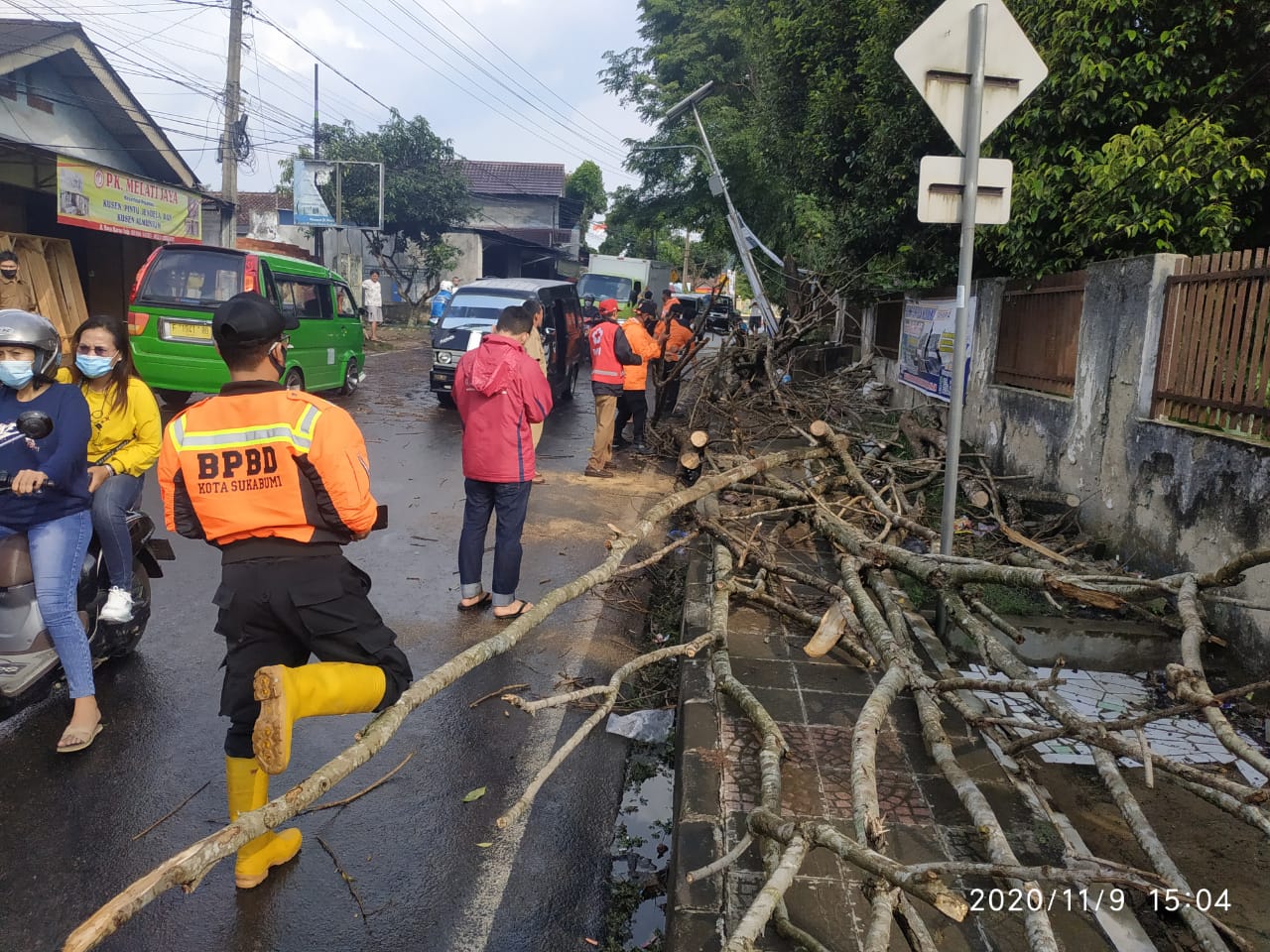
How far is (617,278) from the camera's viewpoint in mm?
30828

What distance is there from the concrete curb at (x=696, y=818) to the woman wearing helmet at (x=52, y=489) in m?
2.53

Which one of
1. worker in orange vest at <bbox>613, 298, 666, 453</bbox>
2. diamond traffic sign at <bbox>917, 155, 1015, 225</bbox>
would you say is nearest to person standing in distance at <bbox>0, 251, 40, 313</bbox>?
worker in orange vest at <bbox>613, 298, 666, 453</bbox>

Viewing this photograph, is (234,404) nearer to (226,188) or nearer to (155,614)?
(155,614)

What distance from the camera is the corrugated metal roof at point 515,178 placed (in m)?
45.2

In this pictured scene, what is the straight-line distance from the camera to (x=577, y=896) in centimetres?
314

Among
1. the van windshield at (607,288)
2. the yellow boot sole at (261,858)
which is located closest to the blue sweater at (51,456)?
the yellow boot sole at (261,858)

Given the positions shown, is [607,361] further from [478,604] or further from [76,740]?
[76,740]

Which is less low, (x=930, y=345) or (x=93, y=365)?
(x=930, y=345)

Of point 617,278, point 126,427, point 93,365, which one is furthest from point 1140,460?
point 617,278

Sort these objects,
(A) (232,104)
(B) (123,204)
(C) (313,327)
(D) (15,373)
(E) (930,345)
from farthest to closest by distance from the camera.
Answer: (A) (232,104) < (B) (123,204) < (C) (313,327) < (E) (930,345) < (D) (15,373)

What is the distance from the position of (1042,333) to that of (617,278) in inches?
929

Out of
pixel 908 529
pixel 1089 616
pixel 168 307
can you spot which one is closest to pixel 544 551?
pixel 908 529

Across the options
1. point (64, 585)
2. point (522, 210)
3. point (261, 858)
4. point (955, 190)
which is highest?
point (522, 210)

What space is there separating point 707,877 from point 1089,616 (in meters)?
3.69
